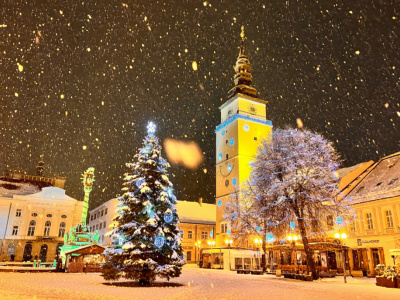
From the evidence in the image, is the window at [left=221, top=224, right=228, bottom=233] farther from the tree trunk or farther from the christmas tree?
the christmas tree

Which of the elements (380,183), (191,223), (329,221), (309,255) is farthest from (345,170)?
(191,223)

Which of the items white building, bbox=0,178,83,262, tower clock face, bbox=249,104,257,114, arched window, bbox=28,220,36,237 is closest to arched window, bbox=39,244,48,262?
white building, bbox=0,178,83,262

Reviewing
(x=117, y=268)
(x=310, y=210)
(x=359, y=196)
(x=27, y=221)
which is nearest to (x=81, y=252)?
(x=117, y=268)

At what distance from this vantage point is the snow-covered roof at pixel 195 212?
63.5m

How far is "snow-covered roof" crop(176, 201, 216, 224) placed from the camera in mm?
63509

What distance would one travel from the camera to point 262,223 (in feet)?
109

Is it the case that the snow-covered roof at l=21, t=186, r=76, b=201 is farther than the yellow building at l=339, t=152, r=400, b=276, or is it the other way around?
the snow-covered roof at l=21, t=186, r=76, b=201

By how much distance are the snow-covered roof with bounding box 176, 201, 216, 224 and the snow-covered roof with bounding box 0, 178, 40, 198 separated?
32.4m

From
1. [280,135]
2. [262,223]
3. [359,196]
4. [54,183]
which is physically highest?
[54,183]

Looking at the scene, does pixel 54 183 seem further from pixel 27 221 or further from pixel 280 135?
pixel 280 135

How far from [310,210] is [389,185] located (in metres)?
8.32

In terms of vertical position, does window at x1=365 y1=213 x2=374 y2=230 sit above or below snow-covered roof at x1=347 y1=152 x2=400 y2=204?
below

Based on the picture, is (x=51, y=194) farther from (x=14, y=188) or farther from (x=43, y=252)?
(x=43, y=252)

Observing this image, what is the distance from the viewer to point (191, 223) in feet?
204
